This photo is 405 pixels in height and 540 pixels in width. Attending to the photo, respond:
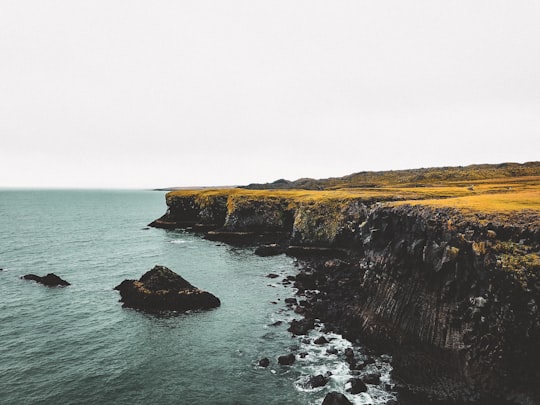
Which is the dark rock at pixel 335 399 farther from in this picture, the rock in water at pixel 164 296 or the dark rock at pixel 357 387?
the rock in water at pixel 164 296

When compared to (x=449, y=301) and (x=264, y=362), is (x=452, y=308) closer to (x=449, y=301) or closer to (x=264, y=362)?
(x=449, y=301)

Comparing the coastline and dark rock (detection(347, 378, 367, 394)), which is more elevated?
the coastline

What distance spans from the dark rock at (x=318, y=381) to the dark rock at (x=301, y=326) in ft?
27.7

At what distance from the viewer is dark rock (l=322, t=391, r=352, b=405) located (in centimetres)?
2309

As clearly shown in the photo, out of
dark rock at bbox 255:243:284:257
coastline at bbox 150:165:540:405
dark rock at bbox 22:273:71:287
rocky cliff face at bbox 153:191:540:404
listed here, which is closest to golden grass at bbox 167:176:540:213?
coastline at bbox 150:165:540:405

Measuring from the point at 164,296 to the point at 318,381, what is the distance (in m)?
22.7

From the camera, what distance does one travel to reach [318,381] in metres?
26.3

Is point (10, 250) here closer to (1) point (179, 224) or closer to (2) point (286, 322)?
(1) point (179, 224)

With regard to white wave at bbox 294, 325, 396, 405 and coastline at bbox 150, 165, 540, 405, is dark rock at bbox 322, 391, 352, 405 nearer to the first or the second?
white wave at bbox 294, 325, 396, 405

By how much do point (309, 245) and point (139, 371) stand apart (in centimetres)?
4712

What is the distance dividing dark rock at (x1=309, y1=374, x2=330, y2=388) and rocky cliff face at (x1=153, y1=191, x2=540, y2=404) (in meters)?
5.51

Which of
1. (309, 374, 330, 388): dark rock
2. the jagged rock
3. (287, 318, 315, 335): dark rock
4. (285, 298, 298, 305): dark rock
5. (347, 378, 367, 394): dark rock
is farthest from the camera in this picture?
(285, 298, 298, 305): dark rock

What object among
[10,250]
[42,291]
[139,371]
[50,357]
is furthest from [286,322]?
[10,250]

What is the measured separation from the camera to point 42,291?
47906 mm
